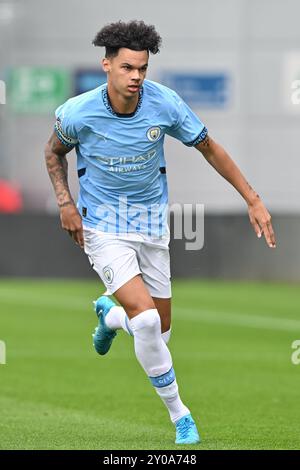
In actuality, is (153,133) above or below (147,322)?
above

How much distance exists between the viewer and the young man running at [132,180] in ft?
31.1

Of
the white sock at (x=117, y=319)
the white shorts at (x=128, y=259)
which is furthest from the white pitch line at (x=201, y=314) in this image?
the white shorts at (x=128, y=259)

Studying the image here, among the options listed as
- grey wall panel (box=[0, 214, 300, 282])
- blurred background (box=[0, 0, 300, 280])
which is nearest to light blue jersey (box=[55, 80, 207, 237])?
grey wall panel (box=[0, 214, 300, 282])

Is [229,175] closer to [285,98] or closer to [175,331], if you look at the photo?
[175,331]

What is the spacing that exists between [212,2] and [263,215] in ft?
93.1

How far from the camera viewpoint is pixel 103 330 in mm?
10930

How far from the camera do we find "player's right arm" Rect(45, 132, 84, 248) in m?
9.73

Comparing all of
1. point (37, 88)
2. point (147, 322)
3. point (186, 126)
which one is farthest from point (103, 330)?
point (37, 88)

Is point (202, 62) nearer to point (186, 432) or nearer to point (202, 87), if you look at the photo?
point (202, 87)

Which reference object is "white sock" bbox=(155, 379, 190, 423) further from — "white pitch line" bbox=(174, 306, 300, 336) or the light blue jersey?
"white pitch line" bbox=(174, 306, 300, 336)

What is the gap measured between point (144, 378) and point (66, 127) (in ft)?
16.5

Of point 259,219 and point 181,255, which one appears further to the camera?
point 181,255

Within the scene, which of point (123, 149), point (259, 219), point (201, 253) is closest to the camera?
point (259, 219)

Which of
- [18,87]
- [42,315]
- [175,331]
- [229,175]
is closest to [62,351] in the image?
[175,331]
